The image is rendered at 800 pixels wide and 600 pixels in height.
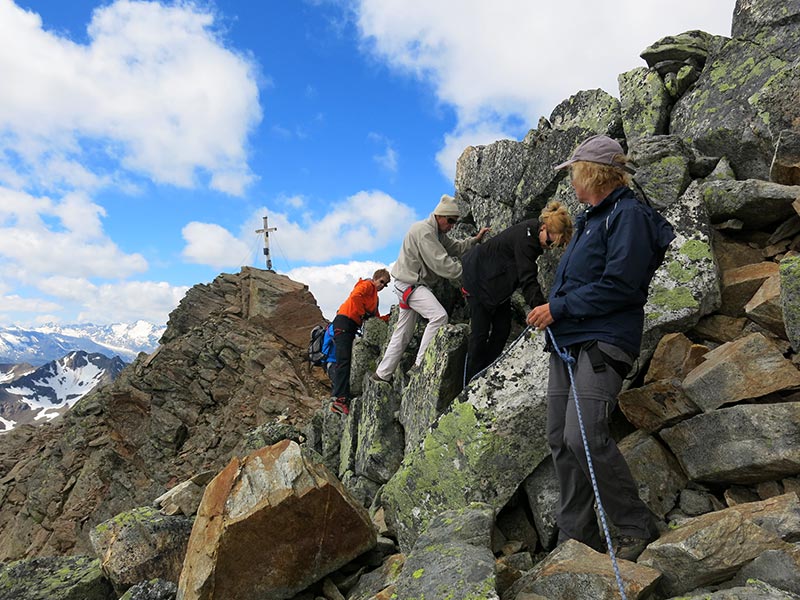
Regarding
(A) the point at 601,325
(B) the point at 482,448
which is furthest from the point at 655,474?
(A) the point at 601,325

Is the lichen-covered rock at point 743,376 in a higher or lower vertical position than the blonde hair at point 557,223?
lower

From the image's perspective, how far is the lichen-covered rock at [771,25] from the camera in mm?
11570

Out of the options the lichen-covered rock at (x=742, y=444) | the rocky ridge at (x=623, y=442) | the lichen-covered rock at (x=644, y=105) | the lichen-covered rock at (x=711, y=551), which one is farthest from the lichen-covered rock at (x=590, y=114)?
the lichen-covered rock at (x=711, y=551)

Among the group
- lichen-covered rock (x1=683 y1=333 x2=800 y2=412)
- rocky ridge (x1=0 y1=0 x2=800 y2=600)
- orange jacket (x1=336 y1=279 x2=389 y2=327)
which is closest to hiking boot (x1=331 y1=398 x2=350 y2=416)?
rocky ridge (x1=0 y1=0 x2=800 y2=600)

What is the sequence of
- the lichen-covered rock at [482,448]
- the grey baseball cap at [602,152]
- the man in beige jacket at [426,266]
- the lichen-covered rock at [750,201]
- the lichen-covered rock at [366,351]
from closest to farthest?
the grey baseball cap at [602,152], the lichen-covered rock at [482,448], the lichen-covered rock at [750,201], the man in beige jacket at [426,266], the lichen-covered rock at [366,351]

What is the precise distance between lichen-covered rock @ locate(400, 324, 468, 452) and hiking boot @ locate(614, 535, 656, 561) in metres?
5.19

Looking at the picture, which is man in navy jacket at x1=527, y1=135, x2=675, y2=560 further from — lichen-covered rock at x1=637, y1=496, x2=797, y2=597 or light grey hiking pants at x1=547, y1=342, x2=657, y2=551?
lichen-covered rock at x1=637, y1=496, x2=797, y2=597

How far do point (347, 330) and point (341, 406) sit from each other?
2.61 meters

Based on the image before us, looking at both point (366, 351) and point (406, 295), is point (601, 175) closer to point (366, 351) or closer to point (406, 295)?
point (406, 295)

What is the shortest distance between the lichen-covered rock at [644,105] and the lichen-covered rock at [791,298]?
696 centimetres

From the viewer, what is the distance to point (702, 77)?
42.7 feet

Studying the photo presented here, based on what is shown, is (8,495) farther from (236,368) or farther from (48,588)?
(48,588)

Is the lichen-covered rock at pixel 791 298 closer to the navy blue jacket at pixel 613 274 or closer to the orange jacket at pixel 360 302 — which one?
the navy blue jacket at pixel 613 274

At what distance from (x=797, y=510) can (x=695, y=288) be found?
4.27 m
